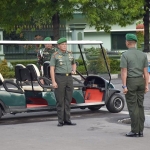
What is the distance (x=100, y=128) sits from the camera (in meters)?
11.9

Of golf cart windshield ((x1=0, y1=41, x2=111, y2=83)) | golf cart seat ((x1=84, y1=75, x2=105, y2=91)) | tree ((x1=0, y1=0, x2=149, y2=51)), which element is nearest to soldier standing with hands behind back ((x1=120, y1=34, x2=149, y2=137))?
golf cart windshield ((x1=0, y1=41, x2=111, y2=83))

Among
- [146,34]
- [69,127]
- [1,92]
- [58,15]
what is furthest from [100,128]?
[146,34]

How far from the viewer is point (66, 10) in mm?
27656

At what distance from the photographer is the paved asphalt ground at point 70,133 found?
985 cm

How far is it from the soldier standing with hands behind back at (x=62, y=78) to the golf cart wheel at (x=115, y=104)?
2.15 meters

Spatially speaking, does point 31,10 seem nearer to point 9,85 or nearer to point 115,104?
point 115,104

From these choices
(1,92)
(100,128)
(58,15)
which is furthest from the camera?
(58,15)

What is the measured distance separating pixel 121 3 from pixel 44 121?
16.9m

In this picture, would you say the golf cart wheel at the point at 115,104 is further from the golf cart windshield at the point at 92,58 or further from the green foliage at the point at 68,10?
the green foliage at the point at 68,10

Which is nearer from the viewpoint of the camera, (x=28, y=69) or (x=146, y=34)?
(x=28, y=69)

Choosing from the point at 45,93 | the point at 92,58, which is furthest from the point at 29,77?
the point at 92,58

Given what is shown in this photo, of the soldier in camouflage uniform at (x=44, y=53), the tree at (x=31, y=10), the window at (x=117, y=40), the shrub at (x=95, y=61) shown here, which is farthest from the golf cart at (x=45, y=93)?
the window at (x=117, y=40)

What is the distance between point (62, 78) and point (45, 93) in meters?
1.28

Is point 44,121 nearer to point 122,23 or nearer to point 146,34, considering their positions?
point 122,23
